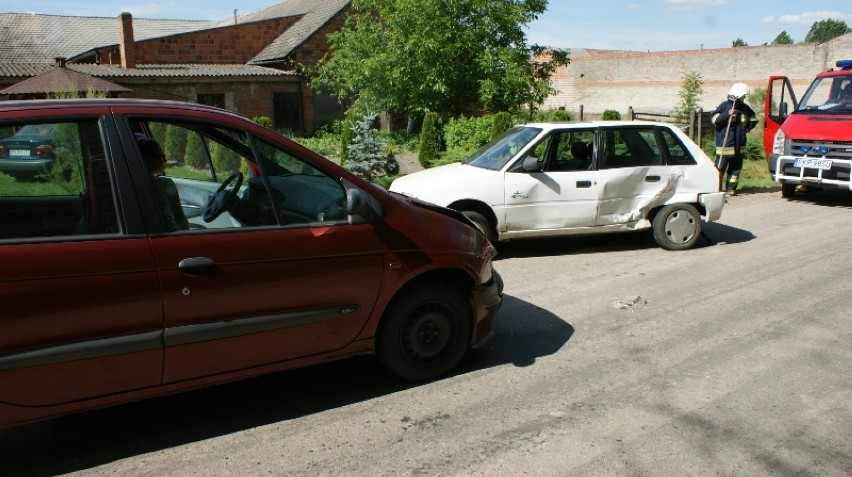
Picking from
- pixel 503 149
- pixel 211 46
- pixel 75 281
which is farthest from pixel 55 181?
pixel 211 46

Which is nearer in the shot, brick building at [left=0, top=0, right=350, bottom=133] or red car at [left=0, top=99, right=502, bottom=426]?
red car at [left=0, top=99, right=502, bottom=426]

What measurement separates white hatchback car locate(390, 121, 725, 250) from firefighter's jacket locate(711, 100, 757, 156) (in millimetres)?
3687

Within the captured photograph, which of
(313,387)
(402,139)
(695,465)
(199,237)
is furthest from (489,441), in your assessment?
(402,139)

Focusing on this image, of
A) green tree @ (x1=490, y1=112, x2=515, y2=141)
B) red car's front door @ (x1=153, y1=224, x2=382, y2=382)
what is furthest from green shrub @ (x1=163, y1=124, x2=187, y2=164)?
green tree @ (x1=490, y1=112, x2=515, y2=141)

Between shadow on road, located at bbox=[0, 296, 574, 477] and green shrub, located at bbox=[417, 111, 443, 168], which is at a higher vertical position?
green shrub, located at bbox=[417, 111, 443, 168]

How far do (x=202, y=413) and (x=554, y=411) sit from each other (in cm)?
221

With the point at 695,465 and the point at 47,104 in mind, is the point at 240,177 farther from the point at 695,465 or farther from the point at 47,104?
the point at 695,465

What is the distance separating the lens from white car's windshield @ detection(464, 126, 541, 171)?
859 centimetres

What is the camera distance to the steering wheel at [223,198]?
4.23 m

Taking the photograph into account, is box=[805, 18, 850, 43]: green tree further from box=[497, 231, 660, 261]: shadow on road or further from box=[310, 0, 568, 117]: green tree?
box=[497, 231, 660, 261]: shadow on road

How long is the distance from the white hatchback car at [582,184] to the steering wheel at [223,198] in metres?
3.91

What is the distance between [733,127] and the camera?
1226 cm

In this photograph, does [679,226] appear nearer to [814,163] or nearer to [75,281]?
[814,163]

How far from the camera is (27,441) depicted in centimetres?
415
